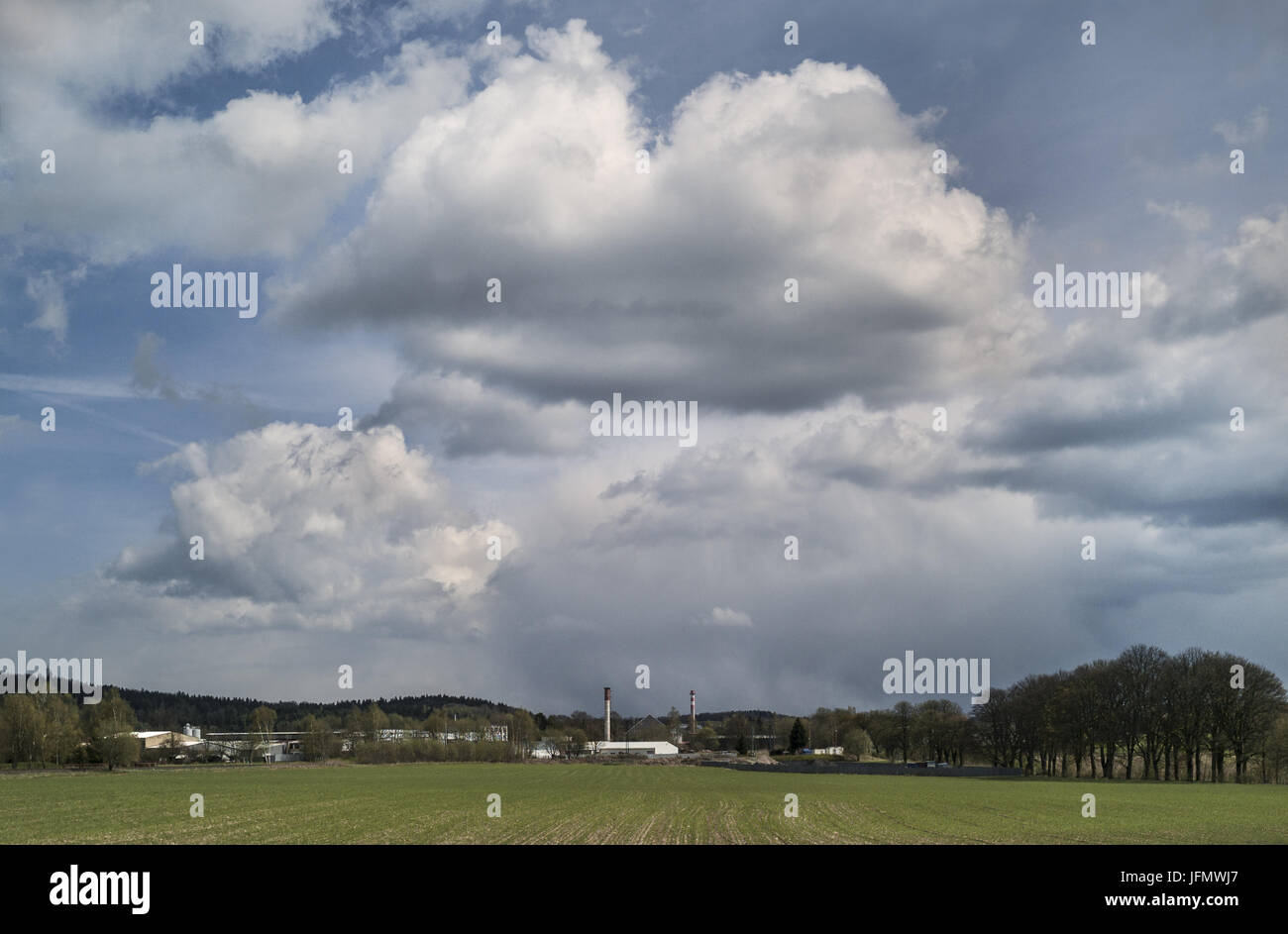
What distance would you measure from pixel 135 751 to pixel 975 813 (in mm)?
153720

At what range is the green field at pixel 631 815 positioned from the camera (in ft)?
168

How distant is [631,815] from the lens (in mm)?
66438

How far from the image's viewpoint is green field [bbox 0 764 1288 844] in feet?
168

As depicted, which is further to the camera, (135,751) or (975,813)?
(135,751)
